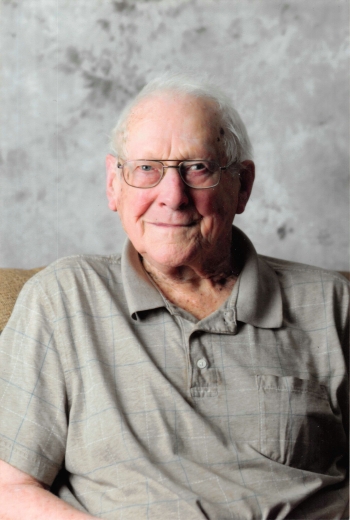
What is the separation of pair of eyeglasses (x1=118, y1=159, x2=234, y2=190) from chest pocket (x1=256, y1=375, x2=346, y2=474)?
476 millimetres

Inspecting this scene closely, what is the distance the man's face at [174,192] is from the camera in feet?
5.42

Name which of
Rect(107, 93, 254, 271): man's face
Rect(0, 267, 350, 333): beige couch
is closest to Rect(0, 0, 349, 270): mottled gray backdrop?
Rect(0, 267, 350, 333): beige couch

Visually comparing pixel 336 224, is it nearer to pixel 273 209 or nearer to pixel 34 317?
pixel 273 209

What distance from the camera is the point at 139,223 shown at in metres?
1.71

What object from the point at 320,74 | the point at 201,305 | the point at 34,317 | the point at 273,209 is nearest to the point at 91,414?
the point at 34,317

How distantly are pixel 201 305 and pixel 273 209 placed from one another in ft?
3.35

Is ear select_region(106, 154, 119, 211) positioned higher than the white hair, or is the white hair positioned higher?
the white hair

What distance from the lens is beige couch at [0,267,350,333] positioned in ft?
6.10

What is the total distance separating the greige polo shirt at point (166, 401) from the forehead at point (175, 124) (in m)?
0.33

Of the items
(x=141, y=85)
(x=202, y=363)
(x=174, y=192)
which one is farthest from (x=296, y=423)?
(x=141, y=85)

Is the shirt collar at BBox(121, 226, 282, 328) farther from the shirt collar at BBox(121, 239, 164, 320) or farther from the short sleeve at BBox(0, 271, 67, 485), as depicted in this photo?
the short sleeve at BBox(0, 271, 67, 485)

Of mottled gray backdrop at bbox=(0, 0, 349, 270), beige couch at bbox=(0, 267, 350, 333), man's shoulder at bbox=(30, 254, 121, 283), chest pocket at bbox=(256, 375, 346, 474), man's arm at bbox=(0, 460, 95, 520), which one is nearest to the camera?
man's arm at bbox=(0, 460, 95, 520)

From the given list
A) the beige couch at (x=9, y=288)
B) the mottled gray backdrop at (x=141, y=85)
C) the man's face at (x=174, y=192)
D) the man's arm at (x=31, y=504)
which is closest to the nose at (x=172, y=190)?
the man's face at (x=174, y=192)

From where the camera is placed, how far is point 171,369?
165 centimetres
